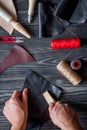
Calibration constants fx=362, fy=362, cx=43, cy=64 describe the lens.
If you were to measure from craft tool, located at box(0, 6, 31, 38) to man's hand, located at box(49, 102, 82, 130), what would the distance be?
0.79 feet

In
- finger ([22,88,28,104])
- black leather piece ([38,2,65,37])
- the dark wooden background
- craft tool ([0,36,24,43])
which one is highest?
black leather piece ([38,2,65,37])

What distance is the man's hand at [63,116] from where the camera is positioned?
1.07 m

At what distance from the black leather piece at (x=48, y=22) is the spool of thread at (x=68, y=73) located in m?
0.10

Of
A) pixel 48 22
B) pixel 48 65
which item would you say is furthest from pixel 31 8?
pixel 48 65

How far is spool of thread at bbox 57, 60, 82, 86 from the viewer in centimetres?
112

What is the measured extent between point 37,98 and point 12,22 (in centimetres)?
25

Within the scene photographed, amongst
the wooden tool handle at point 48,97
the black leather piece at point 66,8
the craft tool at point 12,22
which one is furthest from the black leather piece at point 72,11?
the wooden tool handle at point 48,97

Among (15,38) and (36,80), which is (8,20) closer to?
(15,38)

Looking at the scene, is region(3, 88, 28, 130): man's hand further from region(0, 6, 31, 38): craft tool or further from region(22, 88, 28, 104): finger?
region(0, 6, 31, 38): craft tool

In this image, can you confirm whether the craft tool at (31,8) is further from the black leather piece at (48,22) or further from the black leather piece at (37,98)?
the black leather piece at (37,98)

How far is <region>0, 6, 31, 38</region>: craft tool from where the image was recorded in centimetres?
114

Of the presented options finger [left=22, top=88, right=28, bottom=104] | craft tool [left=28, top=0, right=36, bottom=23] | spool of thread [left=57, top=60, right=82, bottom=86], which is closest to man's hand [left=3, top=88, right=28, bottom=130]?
finger [left=22, top=88, right=28, bottom=104]

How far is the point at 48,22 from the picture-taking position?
45.5 inches

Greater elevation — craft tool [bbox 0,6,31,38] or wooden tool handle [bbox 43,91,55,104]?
craft tool [bbox 0,6,31,38]
